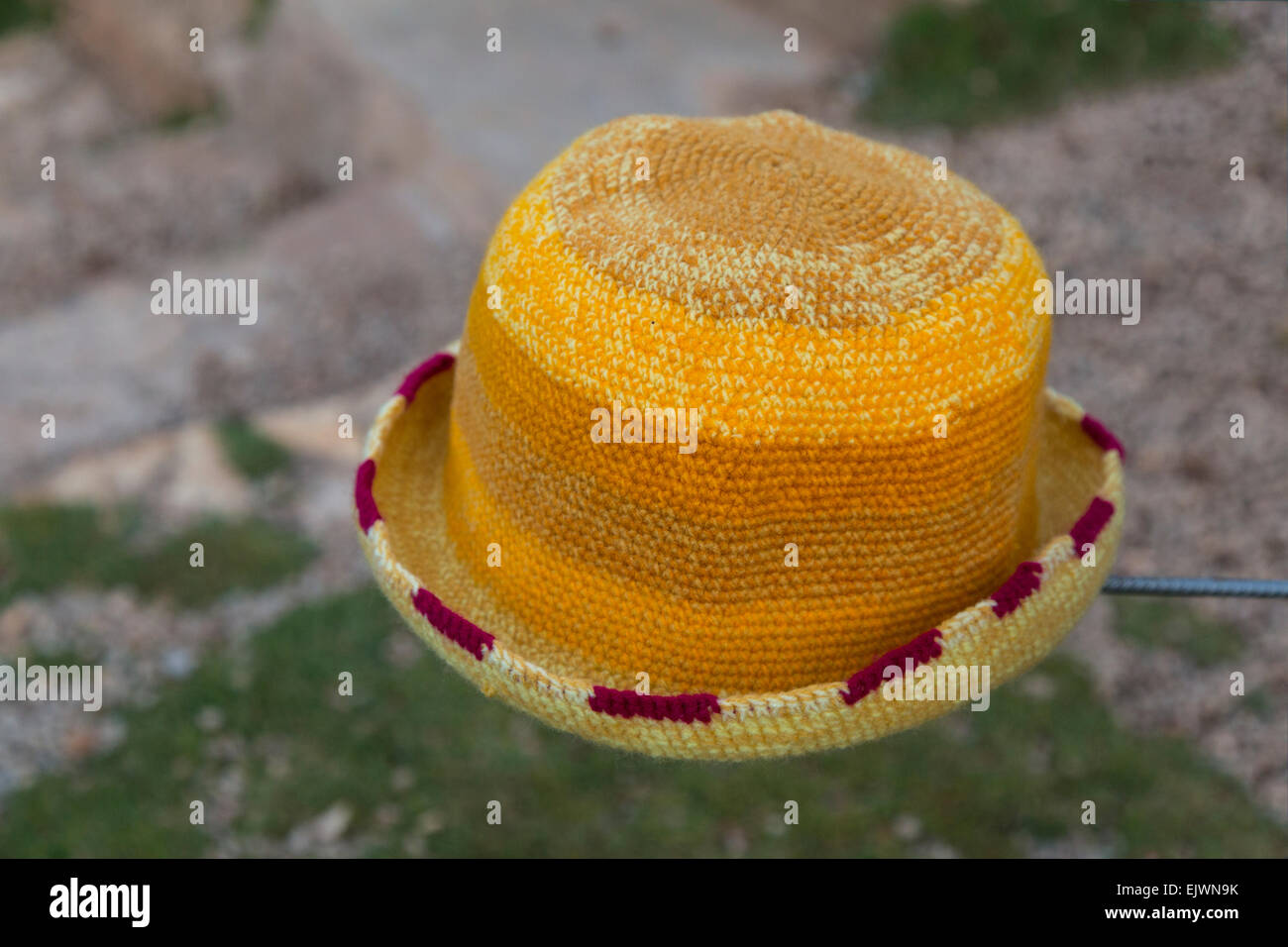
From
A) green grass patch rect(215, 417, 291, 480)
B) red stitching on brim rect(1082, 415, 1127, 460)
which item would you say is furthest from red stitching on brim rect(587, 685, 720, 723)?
green grass patch rect(215, 417, 291, 480)

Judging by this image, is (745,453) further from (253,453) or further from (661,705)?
(253,453)

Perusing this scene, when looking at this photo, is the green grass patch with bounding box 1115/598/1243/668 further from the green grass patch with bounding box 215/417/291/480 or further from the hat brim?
the green grass patch with bounding box 215/417/291/480

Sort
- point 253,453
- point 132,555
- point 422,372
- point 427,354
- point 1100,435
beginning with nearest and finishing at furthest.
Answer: point 1100,435 → point 422,372 → point 132,555 → point 253,453 → point 427,354

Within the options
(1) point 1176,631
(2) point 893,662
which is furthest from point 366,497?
(1) point 1176,631

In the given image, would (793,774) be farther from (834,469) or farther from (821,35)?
(821,35)

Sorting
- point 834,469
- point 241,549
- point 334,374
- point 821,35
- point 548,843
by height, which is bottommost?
point 548,843

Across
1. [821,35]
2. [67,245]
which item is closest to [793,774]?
[821,35]
